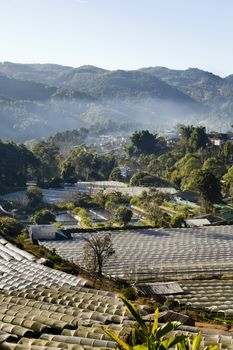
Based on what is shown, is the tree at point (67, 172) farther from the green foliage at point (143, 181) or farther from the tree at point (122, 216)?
the tree at point (122, 216)

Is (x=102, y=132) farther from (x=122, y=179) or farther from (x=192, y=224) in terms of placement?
(x=192, y=224)

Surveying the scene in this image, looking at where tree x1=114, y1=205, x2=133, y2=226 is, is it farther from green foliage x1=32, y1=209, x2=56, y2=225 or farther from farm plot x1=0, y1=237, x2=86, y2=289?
farm plot x1=0, y1=237, x2=86, y2=289

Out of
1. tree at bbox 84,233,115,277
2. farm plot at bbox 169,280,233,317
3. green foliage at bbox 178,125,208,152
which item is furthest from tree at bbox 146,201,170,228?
green foliage at bbox 178,125,208,152

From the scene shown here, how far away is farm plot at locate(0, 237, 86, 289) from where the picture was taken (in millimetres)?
15695

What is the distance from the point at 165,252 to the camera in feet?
79.0

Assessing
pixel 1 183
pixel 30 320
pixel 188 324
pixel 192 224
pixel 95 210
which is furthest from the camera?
pixel 1 183

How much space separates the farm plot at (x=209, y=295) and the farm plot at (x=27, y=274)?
3.71 m

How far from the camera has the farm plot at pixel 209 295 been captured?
1594 cm

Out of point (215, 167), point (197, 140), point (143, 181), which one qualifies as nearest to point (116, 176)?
point (143, 181)

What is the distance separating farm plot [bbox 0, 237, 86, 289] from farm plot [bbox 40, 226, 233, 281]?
3.37m

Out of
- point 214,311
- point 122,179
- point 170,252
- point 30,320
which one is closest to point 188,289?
point 214,311

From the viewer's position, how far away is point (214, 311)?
15312mm

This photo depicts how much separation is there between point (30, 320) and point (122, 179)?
46.9m

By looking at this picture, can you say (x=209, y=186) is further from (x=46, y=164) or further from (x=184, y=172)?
(x=46, y=164)
